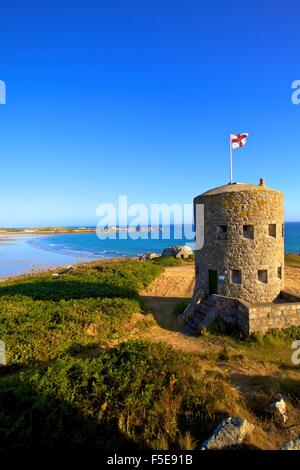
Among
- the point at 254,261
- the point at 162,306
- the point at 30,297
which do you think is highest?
the point at 254,261

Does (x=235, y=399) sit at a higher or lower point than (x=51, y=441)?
lower

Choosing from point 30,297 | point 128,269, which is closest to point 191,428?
point 30,297

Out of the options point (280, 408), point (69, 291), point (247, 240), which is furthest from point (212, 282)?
point (69, 291)

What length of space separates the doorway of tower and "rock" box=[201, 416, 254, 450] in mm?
9198

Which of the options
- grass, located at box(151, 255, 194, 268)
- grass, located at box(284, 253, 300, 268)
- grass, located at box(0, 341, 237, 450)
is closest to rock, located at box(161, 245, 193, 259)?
grass, located at box(151, 255, 194, 268)

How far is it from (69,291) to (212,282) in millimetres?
10097

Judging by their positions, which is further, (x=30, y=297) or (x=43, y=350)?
(x=30, y=297)

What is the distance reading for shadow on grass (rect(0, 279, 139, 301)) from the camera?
706 inches

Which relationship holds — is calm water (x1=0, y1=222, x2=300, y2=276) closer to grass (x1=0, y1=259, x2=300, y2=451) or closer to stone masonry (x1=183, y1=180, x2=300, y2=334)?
grass (x1=0, y1=259, x2=300, y2=451)

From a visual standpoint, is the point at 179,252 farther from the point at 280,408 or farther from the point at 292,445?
the point at 292,445

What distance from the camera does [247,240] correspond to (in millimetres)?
13773
